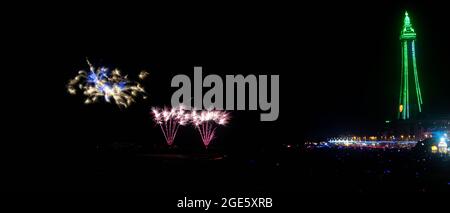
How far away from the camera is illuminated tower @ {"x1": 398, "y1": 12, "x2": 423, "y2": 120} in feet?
471

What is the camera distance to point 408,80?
152125 mm

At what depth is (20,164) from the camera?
17812 mm

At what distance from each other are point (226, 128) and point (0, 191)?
3369 inches

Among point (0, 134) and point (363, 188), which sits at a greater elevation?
point (0, 134)

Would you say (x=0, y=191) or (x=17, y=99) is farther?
(x=17, y=99)

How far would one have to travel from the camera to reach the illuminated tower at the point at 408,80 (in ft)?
471

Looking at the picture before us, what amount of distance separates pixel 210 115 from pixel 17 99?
535 inches

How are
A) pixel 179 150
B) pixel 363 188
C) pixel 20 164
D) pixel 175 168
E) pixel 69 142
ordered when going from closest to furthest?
pixel 363 188
pixel 20 164
pixel 175 168
pixel 69 142
pixel 179 150

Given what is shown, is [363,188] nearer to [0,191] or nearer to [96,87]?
[0,191]
